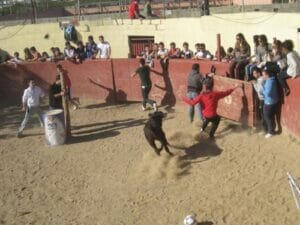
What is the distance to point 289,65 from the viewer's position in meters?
12.1

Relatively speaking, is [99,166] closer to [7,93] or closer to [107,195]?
[107,195]

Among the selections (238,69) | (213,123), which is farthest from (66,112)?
(238,69)

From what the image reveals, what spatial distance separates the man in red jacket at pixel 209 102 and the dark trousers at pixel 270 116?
978 mm

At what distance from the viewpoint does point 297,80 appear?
38.9 feet

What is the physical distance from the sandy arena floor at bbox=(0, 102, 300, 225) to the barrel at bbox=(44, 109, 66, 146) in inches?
10.5

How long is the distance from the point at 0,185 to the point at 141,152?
324 cm

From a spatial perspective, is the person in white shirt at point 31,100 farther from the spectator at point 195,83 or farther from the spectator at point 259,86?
the spectator at point 259,86

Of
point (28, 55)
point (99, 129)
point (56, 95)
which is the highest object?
point (28, 55)

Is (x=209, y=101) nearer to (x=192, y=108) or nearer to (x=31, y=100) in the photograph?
(x=192, y=108)

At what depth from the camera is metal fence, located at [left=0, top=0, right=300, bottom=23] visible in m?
20.3

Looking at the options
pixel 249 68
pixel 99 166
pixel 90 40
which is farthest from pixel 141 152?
pixel 90 40

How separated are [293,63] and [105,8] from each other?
57.5 ft

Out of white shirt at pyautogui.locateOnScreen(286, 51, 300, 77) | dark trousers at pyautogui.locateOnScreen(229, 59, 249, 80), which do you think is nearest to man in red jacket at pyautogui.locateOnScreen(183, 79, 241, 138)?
dark trousers at pyautogui.locateOnScreen(229, 59, 249, 80)

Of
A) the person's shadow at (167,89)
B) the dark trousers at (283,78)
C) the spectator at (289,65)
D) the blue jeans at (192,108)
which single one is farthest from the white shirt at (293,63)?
the person's shadow at (167,89)
